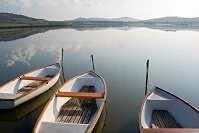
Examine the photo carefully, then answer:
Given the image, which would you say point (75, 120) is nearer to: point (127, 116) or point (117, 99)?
point (127, 116)

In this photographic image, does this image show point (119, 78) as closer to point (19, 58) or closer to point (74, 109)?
point (74, 109)

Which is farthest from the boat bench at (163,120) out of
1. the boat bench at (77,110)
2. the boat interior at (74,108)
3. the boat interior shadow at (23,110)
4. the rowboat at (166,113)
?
the boat interior shadow at (23,110)

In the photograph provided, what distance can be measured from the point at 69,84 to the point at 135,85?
27.6ft

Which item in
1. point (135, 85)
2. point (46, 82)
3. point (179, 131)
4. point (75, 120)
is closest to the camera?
point (179, 131)

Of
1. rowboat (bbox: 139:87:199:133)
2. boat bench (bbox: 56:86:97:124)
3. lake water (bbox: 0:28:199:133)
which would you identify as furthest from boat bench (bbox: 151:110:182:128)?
boat bench (bbox: 56:86:97:124)

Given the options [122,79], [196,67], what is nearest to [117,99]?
[122,79]

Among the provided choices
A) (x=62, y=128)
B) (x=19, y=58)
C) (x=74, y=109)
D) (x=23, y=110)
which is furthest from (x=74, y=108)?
(x=19, y=58)

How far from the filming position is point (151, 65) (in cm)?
3791

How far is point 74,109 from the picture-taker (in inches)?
725

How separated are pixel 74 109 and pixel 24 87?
8.37 m

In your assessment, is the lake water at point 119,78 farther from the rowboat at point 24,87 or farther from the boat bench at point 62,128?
the boat bench at point 62,128

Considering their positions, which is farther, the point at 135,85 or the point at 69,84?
the point at 135,85

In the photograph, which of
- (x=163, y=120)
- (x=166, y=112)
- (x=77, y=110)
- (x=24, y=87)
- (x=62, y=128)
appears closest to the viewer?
(x=62, y=128)

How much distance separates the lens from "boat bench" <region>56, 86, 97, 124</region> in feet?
54.7
